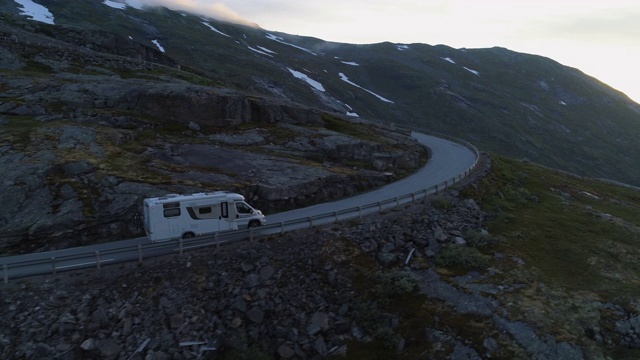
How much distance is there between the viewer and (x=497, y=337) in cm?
1811

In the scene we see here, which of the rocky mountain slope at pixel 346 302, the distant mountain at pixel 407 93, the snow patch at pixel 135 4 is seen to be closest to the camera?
the rocky mountain slope at pixel 346 302

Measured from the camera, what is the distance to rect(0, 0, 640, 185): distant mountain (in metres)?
120

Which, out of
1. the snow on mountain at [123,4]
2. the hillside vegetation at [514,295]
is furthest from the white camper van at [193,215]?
the snow on mountain at [123,4]

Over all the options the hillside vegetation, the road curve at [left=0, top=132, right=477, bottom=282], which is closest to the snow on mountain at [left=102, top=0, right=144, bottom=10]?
the road curve at [left=0, top=132, right=477, bottom=282]

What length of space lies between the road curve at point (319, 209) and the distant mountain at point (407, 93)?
5075 centimetres

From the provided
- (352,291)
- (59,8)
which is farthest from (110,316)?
(59,8)

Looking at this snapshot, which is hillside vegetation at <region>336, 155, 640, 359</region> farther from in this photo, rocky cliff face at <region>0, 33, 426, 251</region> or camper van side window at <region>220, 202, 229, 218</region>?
rocky cliff face at <region>0, 33, 426, 251</region>

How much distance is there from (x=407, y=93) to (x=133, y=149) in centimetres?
13646

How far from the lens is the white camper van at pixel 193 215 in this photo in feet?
80.4

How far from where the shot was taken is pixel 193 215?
25.3 meters

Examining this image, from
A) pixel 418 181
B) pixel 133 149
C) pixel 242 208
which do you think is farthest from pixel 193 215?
pixel 418 181

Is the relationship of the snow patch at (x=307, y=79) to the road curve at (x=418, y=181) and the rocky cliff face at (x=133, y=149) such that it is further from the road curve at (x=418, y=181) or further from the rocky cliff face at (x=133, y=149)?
the rocky cliff face at (x=133, y=149)

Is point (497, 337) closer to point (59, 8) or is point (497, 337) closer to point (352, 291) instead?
point (352, 291)

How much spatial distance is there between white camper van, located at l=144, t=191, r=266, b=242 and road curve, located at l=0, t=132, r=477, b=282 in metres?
1.84
